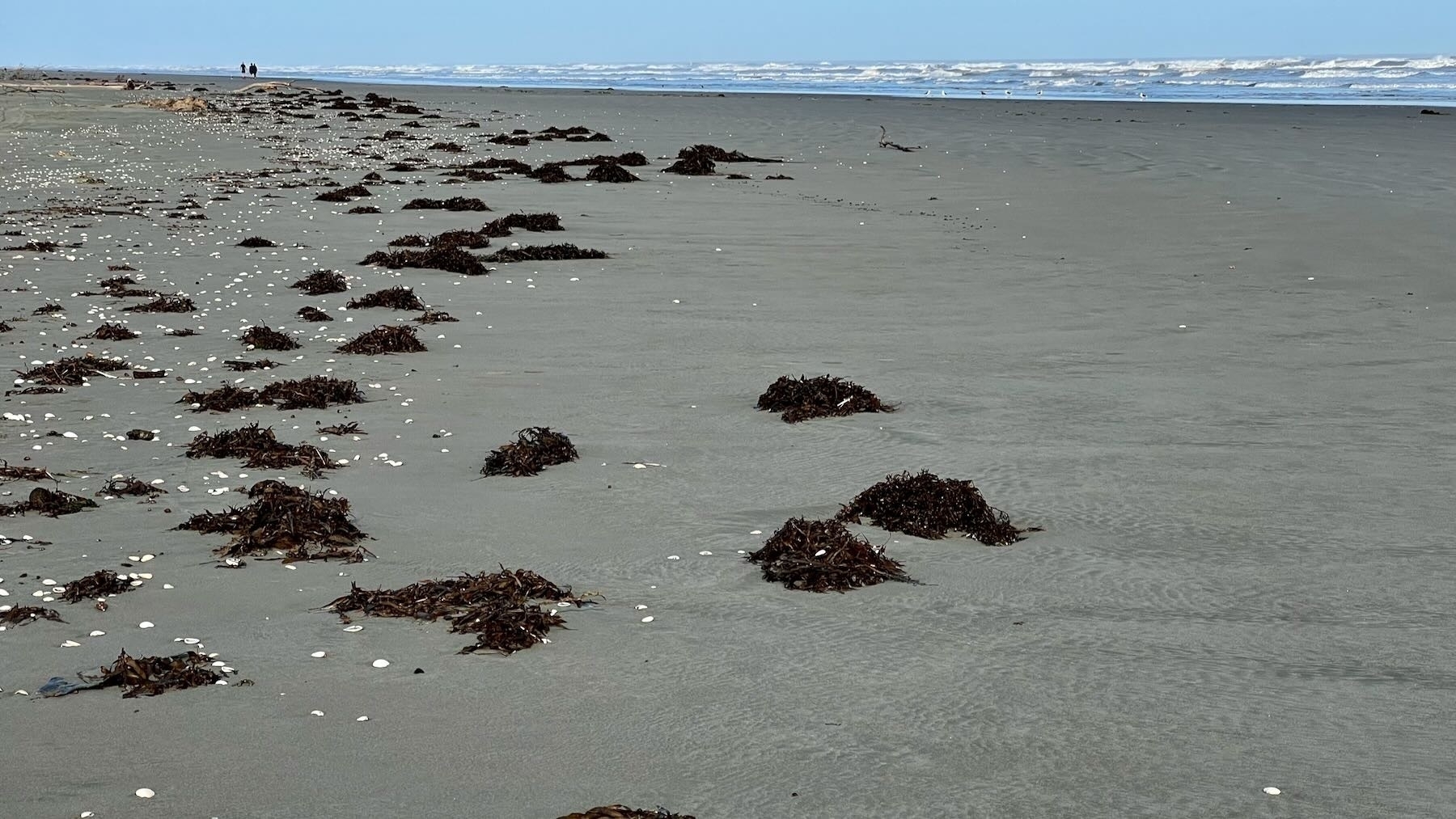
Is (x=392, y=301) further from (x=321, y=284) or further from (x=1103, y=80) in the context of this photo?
(x=1103, y=80)

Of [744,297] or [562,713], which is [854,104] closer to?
[744,297]

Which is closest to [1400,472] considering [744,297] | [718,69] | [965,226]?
[744,297]

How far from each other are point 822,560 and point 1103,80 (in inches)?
2690

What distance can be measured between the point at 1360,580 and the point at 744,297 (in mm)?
6432

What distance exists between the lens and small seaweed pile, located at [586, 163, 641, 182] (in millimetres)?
19344

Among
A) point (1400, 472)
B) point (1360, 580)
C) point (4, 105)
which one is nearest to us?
point (1360, 580)

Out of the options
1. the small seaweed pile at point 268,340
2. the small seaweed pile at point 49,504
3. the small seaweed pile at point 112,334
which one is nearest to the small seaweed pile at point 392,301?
the small seaweed pile at point 268,340

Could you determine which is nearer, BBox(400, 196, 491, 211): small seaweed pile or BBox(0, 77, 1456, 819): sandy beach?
BBox(0, 77, 1456, 819): sandy beach

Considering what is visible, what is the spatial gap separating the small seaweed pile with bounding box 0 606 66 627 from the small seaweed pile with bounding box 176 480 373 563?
2.43 ft

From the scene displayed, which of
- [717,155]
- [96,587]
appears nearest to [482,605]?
[96,587]

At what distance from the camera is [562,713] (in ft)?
12.9

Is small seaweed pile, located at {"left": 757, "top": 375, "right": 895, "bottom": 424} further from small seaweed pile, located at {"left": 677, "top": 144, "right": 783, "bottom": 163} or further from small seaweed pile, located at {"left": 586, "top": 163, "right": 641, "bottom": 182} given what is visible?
small seaweed pile, located at {"left": 677, "top": 144, "right": 783, "bottom": 163}

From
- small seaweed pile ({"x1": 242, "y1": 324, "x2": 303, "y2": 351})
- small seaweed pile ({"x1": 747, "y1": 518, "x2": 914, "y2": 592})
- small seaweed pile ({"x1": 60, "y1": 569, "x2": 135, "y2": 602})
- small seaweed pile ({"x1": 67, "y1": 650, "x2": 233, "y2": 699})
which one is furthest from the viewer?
small seaweed pile ({"x1": 242, "y1": 324, "x2": 303, "y2": 351})


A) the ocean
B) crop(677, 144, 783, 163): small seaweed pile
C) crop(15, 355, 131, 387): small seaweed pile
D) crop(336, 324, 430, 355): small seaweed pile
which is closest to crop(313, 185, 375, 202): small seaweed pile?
crop(677, 144, 783, 163): small seaweed pile
